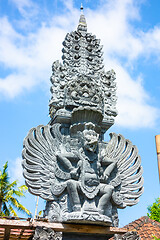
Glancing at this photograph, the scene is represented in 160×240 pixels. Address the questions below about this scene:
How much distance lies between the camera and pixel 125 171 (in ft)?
24.3

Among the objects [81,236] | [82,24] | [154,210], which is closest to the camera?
[81,236]

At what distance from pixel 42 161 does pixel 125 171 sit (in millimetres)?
2192

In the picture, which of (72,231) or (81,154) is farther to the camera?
(81,154)

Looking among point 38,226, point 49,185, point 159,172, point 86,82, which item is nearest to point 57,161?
point 49,185

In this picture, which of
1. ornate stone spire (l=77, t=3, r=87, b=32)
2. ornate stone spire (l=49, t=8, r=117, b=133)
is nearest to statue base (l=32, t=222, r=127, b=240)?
ornate stone spire (l=49, t=8, r=117, b=133)

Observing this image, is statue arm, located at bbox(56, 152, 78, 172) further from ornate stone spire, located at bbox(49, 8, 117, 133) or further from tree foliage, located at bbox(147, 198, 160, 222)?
tree foliage, located at bbox(147, 198, 160, 222)

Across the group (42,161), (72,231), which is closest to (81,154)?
(42,161)

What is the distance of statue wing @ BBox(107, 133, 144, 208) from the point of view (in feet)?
23.1

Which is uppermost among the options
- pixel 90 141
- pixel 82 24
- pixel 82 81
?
pixel 82 24

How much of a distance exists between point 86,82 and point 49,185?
295 cm

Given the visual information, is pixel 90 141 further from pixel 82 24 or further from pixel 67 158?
pixel 82 24

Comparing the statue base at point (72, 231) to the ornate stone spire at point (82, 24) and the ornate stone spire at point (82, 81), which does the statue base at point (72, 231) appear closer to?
Result: the ornate stone spire at point (82, 81)

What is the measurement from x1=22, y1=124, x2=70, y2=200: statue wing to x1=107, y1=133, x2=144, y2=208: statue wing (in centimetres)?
138

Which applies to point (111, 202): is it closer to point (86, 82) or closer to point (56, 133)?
point (56, 133)
